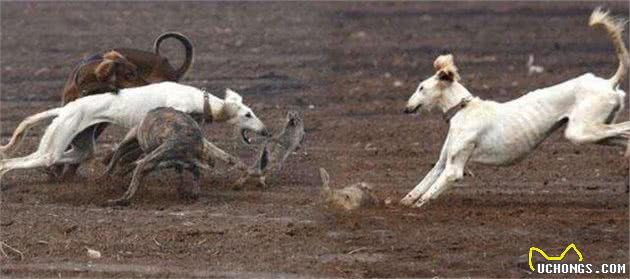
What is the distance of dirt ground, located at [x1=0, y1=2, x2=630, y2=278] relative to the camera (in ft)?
39.0

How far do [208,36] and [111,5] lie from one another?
4.98m

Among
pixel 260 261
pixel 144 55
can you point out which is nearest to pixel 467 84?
pixel 144 55

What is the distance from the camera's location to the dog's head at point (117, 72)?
1480 centimetres

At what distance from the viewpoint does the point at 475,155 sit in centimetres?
1367

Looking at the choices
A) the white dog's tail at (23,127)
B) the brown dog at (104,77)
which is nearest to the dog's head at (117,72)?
the brown dog at (104,77)

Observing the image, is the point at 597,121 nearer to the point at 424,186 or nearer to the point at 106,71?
the point at 424,186

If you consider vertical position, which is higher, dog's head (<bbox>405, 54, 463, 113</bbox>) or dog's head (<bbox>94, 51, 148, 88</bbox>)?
dog's head (<bbox>94, 51, 148, 88</bbox>)

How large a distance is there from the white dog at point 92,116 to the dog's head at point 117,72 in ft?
0.99

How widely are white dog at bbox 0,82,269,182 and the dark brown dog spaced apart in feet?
0.93

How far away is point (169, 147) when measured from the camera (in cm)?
1376

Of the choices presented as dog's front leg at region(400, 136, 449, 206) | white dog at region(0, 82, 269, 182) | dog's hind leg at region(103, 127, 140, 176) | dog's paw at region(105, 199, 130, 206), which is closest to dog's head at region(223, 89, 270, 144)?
white dog at region(0, 82, 269, 182)

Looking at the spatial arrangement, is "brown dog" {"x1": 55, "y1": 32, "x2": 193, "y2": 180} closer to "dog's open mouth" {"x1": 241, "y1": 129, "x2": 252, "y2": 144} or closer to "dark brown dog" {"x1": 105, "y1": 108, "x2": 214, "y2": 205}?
"dark brown dog" {"x1": 105, "y1": 108, "x2": 214, "y2": 205}

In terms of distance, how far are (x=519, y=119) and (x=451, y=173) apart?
0.68 m

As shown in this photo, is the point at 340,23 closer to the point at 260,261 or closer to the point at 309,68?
the point at 309,68
